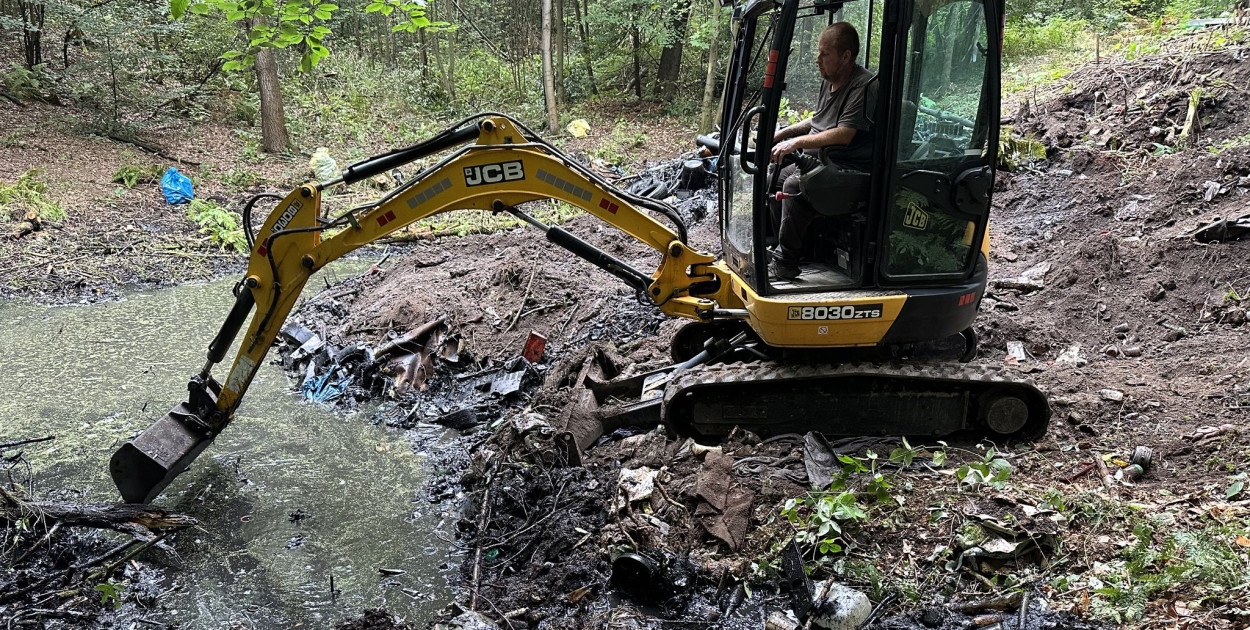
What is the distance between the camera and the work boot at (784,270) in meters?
4.79

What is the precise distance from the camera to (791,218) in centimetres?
466

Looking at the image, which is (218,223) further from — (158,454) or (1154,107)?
(1154,107)

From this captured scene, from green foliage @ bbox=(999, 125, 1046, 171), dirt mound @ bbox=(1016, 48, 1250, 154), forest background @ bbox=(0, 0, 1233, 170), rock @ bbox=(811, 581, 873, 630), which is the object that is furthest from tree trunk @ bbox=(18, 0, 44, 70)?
rock @ bbox=(811, 581, 873, 630)

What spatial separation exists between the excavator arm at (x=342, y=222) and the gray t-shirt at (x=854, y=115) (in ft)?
3.78

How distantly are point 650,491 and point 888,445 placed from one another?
145cm

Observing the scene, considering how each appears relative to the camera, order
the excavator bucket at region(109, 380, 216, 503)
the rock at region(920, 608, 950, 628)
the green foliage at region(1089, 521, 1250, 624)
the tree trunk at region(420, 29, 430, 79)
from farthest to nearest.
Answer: the tree trunk at region(420, 29, 430, 79) → the excavator bucket at region(109, 380, 216, 503) → the rock at region(920, 608, 950, 628) → the green foliage at region(1089, 521, 1250, 624)

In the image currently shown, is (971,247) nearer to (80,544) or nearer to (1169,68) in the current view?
(80,544)

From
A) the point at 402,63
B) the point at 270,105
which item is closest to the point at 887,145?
the point at 270,105

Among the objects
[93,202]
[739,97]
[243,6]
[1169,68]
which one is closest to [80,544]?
[243,6]

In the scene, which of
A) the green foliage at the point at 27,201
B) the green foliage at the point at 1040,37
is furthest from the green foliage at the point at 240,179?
the green foliage at the point at 1040,37

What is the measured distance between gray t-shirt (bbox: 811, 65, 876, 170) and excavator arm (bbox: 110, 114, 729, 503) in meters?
1.15

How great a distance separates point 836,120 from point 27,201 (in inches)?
460

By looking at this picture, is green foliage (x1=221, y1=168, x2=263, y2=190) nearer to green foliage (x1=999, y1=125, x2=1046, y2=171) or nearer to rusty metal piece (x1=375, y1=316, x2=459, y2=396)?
rusty metal piece (x1=375, y1=316, x2=459, y2=396)

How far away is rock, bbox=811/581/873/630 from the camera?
350 centimetres
